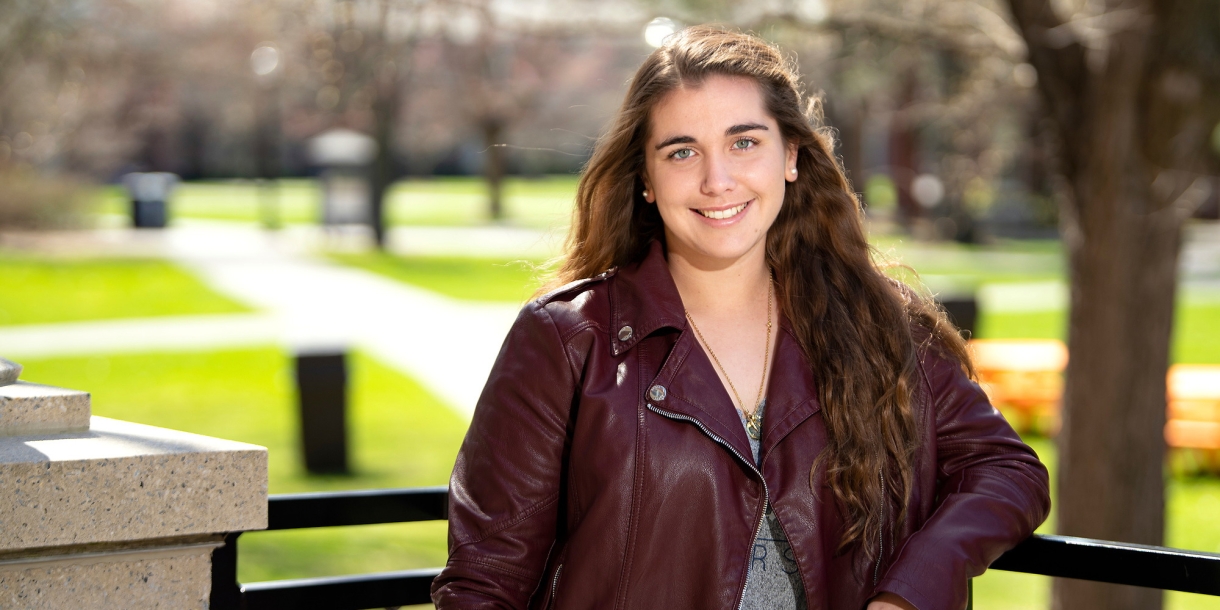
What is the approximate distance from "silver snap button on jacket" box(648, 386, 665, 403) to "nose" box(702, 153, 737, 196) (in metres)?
0.44

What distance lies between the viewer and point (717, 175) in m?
2.45

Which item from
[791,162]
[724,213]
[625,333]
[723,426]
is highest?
[791,162]

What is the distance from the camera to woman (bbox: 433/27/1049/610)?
2.21 m

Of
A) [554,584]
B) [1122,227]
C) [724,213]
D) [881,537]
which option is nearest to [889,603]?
[881,537]

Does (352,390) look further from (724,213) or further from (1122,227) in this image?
(724,213)

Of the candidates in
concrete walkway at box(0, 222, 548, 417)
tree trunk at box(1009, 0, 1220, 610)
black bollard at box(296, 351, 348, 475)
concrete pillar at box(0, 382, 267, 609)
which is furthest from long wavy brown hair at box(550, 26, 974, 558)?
concrete walkway at box(0, 222, 548, 417)

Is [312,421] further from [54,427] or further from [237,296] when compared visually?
[237,296]

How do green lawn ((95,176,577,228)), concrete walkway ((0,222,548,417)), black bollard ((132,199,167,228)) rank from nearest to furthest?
concrete walkway ((0,222,548,417)) < black bollard ((132,199,167,228)) < green lawn ((95,176,577,228))

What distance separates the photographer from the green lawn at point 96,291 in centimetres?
1546

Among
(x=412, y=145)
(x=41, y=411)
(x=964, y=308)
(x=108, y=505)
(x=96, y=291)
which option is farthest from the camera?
(x=412, y=145)

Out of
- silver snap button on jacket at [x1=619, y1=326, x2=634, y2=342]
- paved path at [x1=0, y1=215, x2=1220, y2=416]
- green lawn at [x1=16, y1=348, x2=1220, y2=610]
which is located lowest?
green lawn at [x1=16, y1=348, x2=1220, y2=610]

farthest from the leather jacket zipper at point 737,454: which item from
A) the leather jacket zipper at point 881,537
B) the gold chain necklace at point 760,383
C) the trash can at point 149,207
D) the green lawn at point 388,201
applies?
the trash can at point 149,207

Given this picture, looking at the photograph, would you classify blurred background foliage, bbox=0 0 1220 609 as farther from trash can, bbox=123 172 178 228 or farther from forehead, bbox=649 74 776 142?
trash can, bbox=123 172 178 228

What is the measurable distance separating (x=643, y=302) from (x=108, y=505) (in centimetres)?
103
